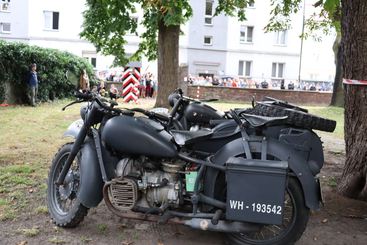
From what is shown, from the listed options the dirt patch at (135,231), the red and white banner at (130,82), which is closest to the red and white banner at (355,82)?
the dirt patch at (135,231)

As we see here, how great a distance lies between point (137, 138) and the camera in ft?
13.6

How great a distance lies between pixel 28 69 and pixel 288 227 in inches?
642

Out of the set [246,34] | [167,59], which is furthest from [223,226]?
[246,34]

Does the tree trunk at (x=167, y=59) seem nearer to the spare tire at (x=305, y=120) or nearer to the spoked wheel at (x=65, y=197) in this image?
the spoked wheel at (x=65, y=197)

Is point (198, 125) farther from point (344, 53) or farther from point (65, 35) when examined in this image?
point (65, 35)

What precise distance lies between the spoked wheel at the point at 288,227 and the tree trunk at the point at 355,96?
69.7 inches

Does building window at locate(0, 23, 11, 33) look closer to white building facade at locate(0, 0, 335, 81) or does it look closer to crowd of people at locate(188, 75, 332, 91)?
white building facade at locate(0, 0, 335, 81)

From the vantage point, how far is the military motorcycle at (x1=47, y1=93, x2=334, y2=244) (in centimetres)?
390

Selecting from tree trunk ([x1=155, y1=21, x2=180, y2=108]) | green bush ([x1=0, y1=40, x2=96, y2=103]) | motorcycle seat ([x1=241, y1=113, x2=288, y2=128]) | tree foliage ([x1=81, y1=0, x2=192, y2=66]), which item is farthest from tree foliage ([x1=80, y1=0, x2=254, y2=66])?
motorcycle seat ([x1=241, y1=113, x2=288, y2=128])

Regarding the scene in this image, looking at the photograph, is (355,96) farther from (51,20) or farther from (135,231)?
(51,20)

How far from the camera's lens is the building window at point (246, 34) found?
159 feet

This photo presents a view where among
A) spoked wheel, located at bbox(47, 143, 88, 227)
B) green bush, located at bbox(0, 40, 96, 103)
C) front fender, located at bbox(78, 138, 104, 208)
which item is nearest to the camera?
front fender, located at bbox(78, 138, 104, 208)

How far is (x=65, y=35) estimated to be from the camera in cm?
4544

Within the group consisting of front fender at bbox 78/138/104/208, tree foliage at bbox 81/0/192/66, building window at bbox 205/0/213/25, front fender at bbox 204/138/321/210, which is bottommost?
front fender at bbox 78/138/104/208
